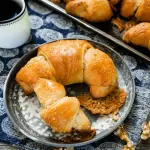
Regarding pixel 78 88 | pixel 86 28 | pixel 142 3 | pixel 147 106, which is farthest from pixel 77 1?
pixel 147 106

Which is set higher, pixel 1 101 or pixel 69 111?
pixel 69 111

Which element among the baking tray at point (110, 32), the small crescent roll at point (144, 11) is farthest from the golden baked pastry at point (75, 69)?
the small crescent roll at point (144, 11)

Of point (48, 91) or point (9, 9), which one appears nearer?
point (48, 91)

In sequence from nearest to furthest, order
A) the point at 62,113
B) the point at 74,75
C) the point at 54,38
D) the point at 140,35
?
1. the point at 62,113
2. the point at 74,75
3. the point at 140,35
4. the point at 54,38

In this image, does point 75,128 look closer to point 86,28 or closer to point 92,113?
point 92,113

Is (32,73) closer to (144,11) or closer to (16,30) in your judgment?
(16,30)

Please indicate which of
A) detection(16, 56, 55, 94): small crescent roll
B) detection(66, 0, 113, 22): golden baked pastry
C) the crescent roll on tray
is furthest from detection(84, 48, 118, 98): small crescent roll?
detection(66, 0, 113, 22): golden baked pastry

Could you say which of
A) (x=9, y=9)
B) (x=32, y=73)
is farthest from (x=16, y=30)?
(x=32, y=73)
